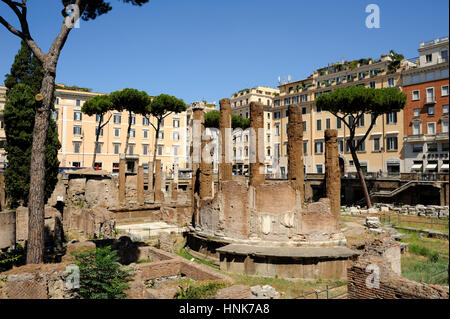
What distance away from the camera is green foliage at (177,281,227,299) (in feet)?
26.6

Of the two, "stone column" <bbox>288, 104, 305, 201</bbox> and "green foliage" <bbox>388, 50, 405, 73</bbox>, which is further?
"green foliage" <bbox>388, 50, 405, 73</bbox>

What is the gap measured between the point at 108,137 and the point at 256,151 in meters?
33.4

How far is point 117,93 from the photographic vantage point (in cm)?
3609

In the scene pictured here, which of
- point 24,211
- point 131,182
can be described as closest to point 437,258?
point 24,211

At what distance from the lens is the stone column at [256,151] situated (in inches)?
549

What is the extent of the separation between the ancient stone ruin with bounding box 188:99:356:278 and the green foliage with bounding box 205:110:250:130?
29550mm

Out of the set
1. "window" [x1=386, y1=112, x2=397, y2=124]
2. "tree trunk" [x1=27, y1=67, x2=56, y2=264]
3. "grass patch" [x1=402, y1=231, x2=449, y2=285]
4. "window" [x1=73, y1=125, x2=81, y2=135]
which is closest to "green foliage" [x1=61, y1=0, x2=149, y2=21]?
"tree trunk" [x1=27, y1=67, x2=56, y2=264]

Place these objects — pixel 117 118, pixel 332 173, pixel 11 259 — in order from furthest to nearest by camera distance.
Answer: pixel 117 118, pixel 332 173, pixel 11 259

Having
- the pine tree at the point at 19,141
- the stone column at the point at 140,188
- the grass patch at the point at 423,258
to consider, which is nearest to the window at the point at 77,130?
the stone column at the point at 140,188

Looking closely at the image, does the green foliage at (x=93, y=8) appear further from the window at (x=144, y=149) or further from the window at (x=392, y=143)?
the window at (x=144, y=149)

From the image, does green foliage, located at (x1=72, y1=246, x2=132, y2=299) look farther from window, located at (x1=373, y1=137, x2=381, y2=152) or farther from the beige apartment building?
window, located at (x1=373, y1=137, x2=381, y2=152)

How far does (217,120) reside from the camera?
4481 centimetres

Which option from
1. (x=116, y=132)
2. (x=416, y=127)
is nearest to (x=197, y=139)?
(x=416, y=127)

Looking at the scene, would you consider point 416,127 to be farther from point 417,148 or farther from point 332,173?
point 332,173
